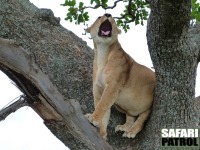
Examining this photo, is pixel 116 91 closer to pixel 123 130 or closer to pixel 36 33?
pixel 123 130

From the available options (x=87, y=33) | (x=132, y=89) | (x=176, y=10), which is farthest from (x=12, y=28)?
(x=176, y=10)

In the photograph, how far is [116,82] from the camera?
446 cm

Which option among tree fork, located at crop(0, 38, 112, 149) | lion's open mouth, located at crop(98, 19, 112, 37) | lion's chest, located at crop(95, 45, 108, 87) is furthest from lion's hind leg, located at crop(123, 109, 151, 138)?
lion's open mouth, located at crop(98, 19, 112, 37)

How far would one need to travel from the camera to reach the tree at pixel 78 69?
3.28 m

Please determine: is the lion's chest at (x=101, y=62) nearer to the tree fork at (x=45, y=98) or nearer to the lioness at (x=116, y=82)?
the lioness at (x=116, y=82)

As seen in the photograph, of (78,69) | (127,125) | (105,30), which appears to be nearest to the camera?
(127,125)

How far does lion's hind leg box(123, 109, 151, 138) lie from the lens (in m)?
4.20

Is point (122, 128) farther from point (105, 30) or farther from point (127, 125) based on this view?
point (105, 30)

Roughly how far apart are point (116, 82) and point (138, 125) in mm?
451

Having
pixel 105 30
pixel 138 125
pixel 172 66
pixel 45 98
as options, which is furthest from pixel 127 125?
pixel 45 98

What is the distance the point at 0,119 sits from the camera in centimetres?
454

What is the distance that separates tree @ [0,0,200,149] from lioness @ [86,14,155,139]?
9 cm

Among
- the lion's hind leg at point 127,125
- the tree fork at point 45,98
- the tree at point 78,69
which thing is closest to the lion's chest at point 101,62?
the tree at point 78,69

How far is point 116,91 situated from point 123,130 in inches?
15.0
